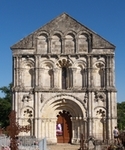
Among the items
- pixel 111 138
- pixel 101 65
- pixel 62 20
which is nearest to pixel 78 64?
pixel 101 65

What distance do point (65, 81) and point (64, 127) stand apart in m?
3.90

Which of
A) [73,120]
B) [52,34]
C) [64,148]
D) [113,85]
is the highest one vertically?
[52,34]

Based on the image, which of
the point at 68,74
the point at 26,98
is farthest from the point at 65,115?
the point at 26,98

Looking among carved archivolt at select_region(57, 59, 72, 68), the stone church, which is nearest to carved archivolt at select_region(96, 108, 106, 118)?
the stone church

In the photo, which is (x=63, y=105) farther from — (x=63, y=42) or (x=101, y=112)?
(x=63, y=42)

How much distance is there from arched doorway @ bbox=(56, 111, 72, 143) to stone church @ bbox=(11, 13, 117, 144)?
0.12m

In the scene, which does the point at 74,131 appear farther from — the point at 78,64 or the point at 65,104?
the point at 78,64

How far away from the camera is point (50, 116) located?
1245 inches

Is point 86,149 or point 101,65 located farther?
point 101,65

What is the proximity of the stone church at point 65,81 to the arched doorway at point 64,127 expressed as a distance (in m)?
0.12

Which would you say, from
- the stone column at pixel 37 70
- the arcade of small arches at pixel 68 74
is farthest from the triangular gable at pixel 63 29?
the arcade of small arches at pixel 68 74

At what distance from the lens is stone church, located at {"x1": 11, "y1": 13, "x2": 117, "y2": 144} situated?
101 feet

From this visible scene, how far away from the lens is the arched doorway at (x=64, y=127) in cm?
3231

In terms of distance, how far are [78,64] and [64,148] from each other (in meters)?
6.94
